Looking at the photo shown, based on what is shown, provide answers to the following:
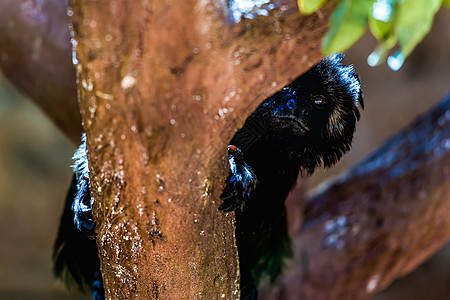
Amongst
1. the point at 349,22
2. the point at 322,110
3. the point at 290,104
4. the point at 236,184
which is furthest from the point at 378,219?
the point at 349,22

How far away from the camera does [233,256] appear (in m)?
1.18

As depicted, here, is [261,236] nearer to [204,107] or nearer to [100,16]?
[204,107]

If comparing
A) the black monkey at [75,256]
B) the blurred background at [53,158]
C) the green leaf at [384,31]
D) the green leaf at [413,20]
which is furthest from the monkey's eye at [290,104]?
the blurred background at [53,158]

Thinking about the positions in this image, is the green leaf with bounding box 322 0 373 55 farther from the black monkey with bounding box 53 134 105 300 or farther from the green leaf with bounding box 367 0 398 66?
the black monkey with bounding box 53 134 105 300

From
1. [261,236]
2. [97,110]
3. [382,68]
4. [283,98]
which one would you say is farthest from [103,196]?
[382,68]

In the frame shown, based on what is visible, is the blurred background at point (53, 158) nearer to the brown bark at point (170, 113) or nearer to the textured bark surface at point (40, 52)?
the textured bark surface at point (40, 52)

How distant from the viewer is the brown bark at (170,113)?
863 millimetres

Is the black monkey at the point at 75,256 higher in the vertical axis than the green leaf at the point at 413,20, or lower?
lower

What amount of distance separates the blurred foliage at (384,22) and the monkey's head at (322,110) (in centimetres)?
95

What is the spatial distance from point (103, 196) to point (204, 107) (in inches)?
11.2

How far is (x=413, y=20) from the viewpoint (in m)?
0.72

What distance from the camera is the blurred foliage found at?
71cm

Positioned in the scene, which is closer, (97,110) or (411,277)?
(97,110)

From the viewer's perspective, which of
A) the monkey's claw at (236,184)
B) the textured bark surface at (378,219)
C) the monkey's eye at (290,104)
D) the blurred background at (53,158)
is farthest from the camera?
the blurred background at (53,158)
